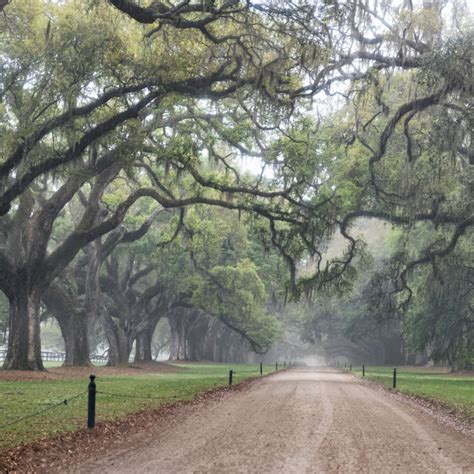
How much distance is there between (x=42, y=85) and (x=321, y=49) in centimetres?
935

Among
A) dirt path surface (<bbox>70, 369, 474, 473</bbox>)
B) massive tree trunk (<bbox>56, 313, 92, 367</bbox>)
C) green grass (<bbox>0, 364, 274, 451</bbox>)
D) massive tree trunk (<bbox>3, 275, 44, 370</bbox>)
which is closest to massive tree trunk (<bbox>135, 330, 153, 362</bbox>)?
massive tree trunk (<bbox>56, 313, 92, 367</bbox>)

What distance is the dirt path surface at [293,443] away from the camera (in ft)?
25.6

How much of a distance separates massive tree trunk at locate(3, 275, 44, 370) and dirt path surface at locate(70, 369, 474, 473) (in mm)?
12364

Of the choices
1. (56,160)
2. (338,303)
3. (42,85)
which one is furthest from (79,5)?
(338,303)

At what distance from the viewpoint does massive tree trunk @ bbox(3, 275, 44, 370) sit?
2419 cm

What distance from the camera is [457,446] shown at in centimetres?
976

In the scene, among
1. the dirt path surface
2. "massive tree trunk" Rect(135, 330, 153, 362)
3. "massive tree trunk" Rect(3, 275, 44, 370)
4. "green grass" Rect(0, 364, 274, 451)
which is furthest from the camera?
"massive tree trunk" Rect(135, 330, 153, 362)

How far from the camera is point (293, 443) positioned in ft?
30.7

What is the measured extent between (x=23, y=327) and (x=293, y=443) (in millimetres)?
17762

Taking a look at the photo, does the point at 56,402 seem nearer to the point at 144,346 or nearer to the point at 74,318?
the point at 74,318

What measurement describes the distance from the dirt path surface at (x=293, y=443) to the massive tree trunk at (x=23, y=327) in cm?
1236

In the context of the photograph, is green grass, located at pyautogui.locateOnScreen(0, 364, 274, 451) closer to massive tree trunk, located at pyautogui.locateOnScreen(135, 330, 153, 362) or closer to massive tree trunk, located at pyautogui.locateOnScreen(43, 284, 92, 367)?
massive tree trunk, located at pyautogui.locateOnScreen(43, 284, 92, 367)

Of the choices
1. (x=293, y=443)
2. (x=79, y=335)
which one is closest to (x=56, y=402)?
(x=293, y=443)

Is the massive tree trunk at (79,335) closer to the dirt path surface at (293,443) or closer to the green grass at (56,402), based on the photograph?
the green grass at (56,402)
